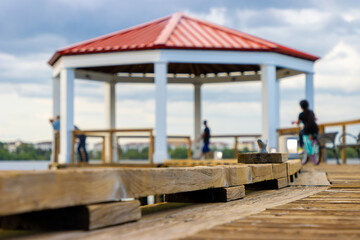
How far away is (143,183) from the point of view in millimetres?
3184

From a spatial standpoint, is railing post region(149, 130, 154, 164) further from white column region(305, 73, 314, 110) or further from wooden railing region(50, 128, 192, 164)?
white column region(305, 73, 314, 110)

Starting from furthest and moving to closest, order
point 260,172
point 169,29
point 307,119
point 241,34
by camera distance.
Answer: point 241,34 < point 169,29 < point 307,119 < point 260,172

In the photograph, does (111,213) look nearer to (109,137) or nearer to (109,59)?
(109,137)

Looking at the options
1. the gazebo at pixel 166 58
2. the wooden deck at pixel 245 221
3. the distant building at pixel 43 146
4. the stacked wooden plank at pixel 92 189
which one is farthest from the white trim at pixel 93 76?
the stacked wooden plank at pixel 92 189

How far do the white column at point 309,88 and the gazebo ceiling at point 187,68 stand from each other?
2.14 meters

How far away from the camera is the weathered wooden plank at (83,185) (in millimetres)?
2287

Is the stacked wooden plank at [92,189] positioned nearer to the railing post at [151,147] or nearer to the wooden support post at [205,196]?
the wooden support post at [205,196]

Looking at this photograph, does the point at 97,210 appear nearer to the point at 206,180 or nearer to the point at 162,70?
the point at 206,180

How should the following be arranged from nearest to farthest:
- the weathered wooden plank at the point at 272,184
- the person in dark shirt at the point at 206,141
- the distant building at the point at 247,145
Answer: the weathered wooden plank at the point at 272,184 < the distant building at the point at 247,145 < the person in dark shirt at the point at 206,141

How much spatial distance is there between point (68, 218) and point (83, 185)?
0.23 m

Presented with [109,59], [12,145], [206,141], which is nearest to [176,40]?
[109,59]

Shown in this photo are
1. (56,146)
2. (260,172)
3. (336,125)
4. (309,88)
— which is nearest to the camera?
(260,172)

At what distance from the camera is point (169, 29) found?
18.6 metres

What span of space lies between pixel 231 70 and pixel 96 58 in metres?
6.89
